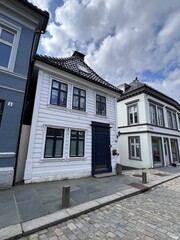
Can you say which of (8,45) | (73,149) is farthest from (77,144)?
(8,45)

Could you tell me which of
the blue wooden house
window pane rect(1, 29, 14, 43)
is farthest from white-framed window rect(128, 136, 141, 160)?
window pane rect(1, 29, 14, 43)

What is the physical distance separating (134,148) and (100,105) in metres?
→ 6.59

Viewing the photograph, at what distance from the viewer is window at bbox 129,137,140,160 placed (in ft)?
42.1

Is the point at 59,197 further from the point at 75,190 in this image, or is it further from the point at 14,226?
the point at 14,226

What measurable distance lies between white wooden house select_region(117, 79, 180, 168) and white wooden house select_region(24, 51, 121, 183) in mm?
4313

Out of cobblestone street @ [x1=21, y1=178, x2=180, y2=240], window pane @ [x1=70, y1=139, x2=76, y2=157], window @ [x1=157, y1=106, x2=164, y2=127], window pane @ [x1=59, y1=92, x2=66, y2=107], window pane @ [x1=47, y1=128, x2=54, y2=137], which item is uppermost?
window @ [x1=157, y1=106, x2=164, y2=127]

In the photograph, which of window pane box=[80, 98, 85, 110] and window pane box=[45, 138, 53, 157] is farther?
window pane box=[80, 98, 85, 110]

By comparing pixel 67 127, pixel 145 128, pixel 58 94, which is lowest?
pixel 67 127

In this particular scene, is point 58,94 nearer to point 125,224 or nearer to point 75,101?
point 75,101

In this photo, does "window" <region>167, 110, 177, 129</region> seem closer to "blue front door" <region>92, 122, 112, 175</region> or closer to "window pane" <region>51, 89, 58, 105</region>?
"blue front door" <region>92, 122, 112, 175</region>

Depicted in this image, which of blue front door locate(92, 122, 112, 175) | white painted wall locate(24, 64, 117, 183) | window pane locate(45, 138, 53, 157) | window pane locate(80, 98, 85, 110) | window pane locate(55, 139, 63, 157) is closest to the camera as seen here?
white painted wall locate(24, 64, 117, 183)

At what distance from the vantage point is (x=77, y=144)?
7840 mm

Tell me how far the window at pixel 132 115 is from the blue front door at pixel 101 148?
540 centimetres

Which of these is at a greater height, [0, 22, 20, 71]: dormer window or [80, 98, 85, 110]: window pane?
[0, 22, 20, 71]: dormer window
